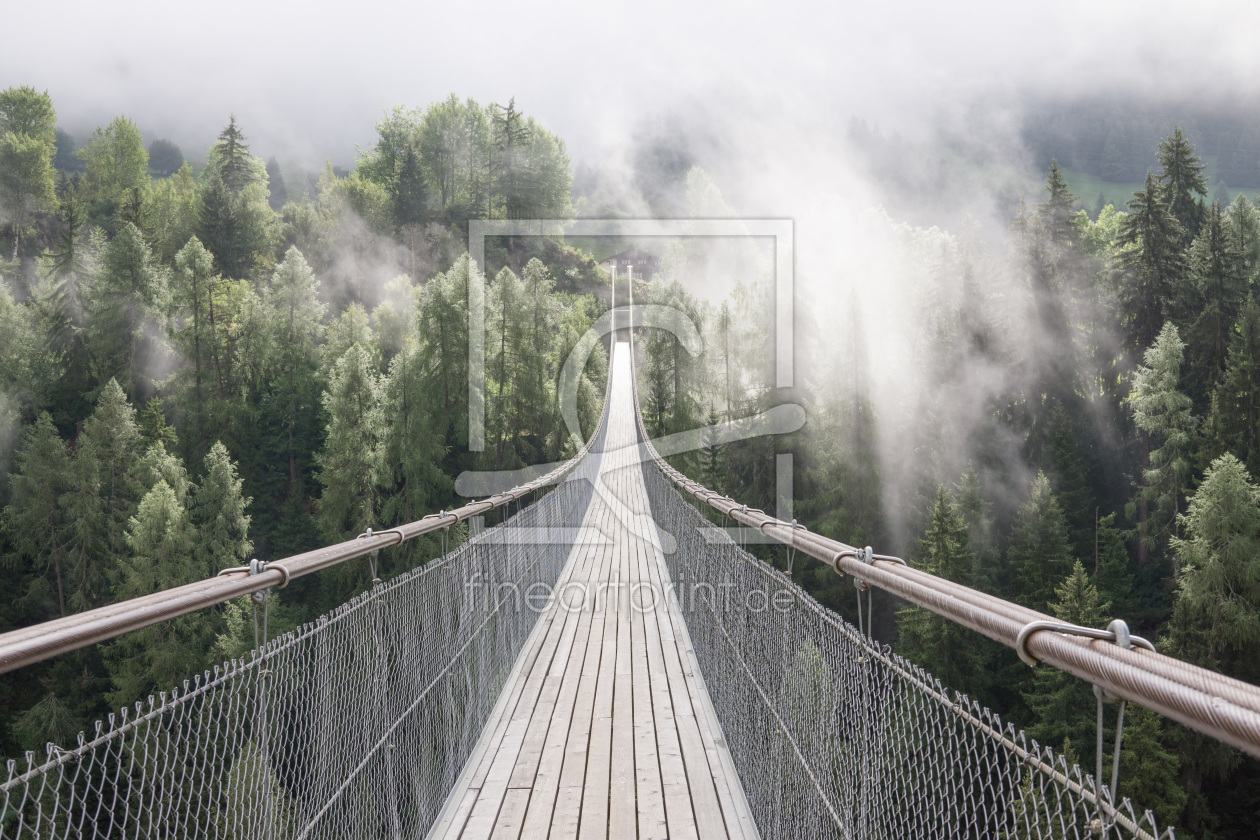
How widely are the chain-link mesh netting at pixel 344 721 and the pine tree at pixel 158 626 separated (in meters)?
17.2

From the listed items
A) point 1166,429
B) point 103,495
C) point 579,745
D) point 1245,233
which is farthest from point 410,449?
point 1245,233

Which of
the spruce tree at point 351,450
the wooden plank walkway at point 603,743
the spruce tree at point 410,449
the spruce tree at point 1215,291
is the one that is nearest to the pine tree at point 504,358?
the spruce tree at point 410,449

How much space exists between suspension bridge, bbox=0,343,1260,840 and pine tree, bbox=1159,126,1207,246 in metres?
30.9

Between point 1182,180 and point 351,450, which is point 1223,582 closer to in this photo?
point 1182,180

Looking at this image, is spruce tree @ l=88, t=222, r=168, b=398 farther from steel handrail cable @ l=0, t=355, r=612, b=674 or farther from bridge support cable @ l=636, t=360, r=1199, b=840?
steel handrail cable @ l=0, t=355, r=612, b=674

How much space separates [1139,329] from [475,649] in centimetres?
2932

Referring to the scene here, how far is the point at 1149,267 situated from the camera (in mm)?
25516

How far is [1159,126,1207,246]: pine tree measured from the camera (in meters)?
27.0

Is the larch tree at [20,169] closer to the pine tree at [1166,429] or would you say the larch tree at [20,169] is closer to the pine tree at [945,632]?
the pine tree at [945,632]

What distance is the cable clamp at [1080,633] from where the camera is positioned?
3.02 ft

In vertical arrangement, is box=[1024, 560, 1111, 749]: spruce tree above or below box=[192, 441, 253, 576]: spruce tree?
below

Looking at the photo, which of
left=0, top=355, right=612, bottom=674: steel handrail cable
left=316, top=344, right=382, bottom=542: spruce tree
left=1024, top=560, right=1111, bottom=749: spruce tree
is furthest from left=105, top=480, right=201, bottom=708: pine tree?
left=0, top=355, right=612, bottom=674: steel handrail cable

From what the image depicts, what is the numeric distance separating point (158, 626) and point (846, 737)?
68.4 ft

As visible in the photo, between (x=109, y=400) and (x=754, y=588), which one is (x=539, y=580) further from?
(x=109, y=400)
